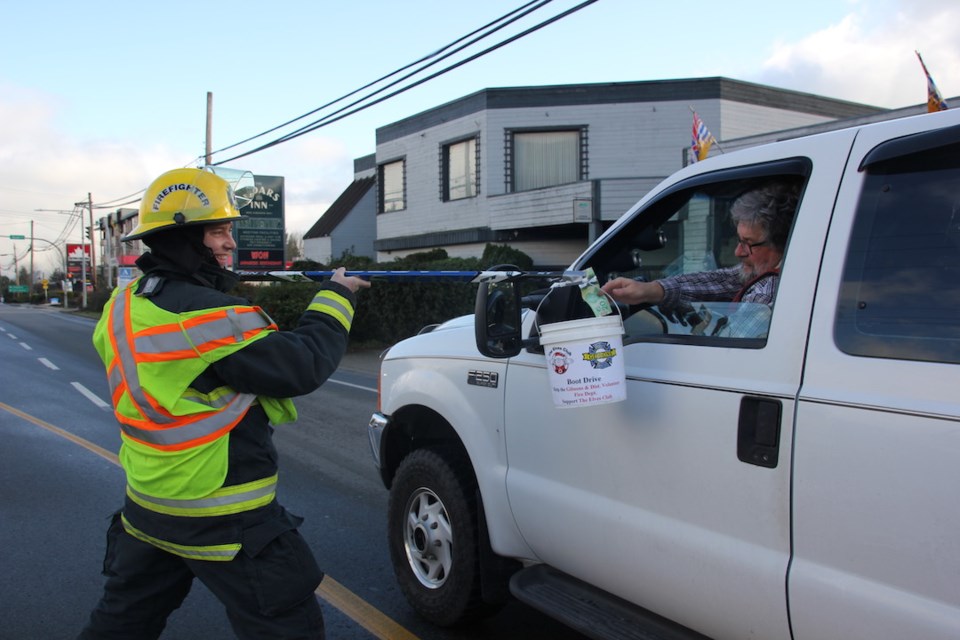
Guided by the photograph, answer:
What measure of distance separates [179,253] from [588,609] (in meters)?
1.88

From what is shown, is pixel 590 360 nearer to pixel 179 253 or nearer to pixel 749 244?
pixel 749 244

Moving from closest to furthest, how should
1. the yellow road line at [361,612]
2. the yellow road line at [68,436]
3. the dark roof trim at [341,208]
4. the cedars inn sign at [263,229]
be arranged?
the yellow road line at [361,612]
the yellow road line at [68,436]
the cedars inn sign at [263,229]
the dark roof trim at [341,208]

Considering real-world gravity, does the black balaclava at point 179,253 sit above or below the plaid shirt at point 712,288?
above

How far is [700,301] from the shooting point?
298cm

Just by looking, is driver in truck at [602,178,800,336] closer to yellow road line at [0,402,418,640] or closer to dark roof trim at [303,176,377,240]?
yellow road line at [0,402,418,640]

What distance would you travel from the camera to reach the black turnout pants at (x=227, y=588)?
92.0 inches

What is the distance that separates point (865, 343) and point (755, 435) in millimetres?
385

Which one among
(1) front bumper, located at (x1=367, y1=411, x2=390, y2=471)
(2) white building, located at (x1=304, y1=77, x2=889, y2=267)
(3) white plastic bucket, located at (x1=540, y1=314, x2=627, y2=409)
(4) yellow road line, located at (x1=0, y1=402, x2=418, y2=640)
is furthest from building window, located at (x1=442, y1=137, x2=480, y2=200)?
(3) white plastic bucket, located at (x1=540, y1=314, x2=627, y2=409)

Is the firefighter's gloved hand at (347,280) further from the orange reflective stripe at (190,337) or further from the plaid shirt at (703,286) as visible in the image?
the plaid shirt at (703,286)

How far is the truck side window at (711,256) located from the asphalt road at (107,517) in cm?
181

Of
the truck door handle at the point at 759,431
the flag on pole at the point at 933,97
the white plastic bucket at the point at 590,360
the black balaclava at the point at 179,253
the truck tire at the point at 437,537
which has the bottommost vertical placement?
the truck tire at the point at 437,537

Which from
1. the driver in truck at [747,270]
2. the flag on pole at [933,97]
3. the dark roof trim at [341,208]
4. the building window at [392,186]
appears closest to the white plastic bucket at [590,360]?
the driver in truck at [747,270]

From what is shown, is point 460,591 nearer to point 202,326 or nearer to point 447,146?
point 202,326

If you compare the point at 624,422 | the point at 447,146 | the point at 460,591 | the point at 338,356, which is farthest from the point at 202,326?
the point at 447,146
